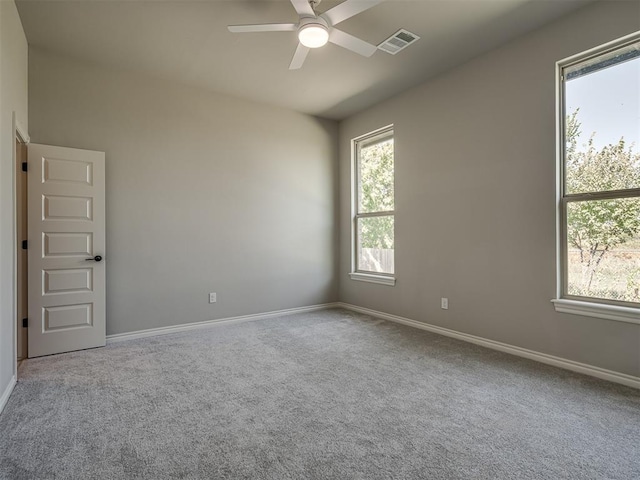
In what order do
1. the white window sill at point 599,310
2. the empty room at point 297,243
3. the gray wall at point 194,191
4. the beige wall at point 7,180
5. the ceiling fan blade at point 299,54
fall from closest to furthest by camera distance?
the empty room at point 297,243 < the beige wall at point 7,180 < the white window sill at point 599,310 < the ceiling fan blade at point 299,54 < the gray wall at point 194,191

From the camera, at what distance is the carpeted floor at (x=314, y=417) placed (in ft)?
5.34

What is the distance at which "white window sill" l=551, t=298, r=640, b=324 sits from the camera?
2475mm

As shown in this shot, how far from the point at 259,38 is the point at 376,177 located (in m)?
2.43

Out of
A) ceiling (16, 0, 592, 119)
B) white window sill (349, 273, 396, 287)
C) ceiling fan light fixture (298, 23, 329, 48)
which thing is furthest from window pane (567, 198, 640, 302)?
ceiling fan light fixture (298, 23, 329, 48)

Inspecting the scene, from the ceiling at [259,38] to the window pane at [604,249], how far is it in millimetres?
1652

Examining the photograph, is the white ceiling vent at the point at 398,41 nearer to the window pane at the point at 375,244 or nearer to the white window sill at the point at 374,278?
the window pane at the point at 375,244

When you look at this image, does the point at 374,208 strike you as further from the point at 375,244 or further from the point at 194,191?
the point at 194,191

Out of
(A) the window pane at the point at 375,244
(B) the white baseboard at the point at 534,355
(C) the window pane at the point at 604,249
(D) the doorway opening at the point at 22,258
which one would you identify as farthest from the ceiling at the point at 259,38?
(B) the white baseboard at the point at 534,355

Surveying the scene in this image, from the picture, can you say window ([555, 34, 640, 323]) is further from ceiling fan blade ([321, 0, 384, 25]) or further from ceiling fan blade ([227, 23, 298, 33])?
ceiling fan blade ([227, 23, 298, 33])

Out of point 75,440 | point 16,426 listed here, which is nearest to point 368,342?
point 75,440

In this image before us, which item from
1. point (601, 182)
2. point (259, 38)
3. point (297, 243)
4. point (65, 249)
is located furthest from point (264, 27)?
point (297, 243)

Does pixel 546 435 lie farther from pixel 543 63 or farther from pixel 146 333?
pixel 146 333

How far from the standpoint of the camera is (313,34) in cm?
244

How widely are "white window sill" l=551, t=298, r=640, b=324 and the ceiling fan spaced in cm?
265
